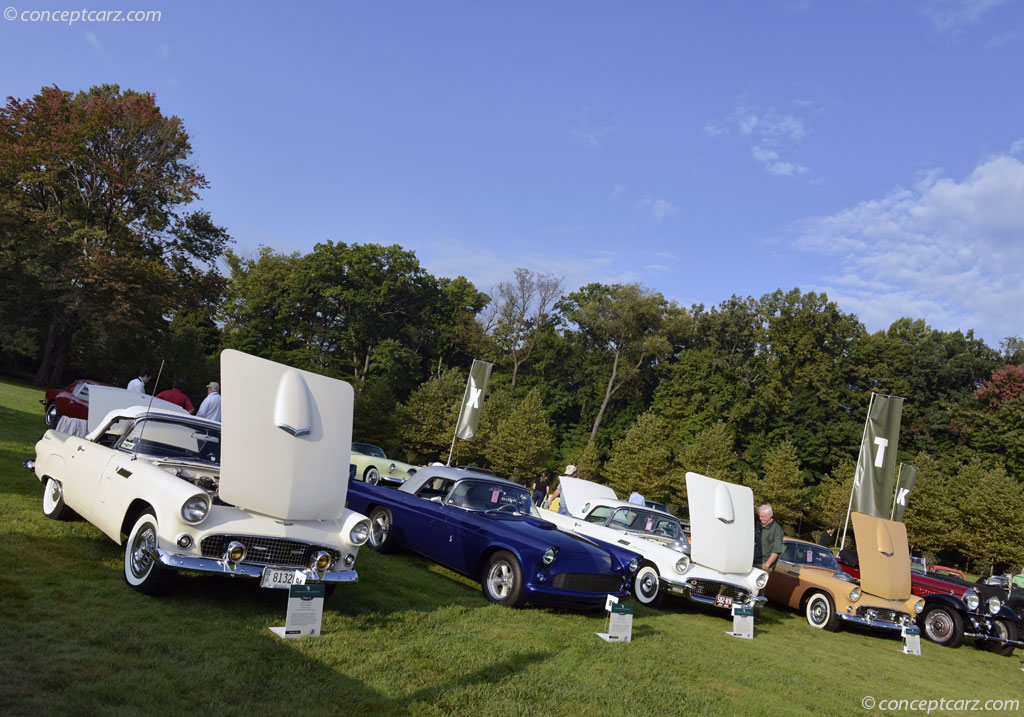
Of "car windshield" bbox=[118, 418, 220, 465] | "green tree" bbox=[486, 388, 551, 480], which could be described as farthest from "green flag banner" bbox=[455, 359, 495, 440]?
"green tree" bbox=[486, 388, 551, 480]

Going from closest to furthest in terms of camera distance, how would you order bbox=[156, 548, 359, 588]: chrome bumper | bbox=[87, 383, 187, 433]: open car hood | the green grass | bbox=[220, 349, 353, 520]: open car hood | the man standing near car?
the green grass → bbox=[156, 548, 359, 588]: chrome bumper → bbox=[220, 349, 353, 520]: open car hood → bbox=[87, 383, 187, 433]: open car hood → the man standing near car

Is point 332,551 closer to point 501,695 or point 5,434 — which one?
point 501,695

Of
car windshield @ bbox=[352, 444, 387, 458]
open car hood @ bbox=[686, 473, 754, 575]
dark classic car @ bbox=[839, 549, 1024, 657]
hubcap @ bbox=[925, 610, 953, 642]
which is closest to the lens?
open car hood @ bbox=[686, 473, 754, 575]

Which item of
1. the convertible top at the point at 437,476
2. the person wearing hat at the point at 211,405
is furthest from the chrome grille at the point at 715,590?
the person wearing hat at the point at 211,405

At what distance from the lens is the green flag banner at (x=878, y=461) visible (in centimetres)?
1681

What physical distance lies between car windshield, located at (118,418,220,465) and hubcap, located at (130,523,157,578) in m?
1.19

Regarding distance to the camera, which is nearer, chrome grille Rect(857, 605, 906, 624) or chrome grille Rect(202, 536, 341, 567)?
chrome grille Rect(202, 536, 341, 567)

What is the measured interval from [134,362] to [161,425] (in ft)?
134

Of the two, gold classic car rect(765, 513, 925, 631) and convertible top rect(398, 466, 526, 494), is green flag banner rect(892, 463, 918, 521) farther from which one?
convertible top rect(398, 466, 526, 494)

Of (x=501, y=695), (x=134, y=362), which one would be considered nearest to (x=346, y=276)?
(x=134, y=362)

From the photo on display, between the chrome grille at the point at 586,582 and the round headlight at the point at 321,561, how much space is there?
287 centimetres

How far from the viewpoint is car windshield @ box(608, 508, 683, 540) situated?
11391 mm

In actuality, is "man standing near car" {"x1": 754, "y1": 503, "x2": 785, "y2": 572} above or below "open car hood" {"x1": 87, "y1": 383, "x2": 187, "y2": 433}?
below

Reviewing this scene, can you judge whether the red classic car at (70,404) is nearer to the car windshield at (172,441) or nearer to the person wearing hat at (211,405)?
the person wearing hat at (211,405)
